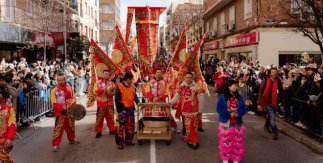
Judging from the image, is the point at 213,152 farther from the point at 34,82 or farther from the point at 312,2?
the point at 34,82

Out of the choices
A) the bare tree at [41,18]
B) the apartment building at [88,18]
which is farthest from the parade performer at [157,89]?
the apartment building at [88,18]

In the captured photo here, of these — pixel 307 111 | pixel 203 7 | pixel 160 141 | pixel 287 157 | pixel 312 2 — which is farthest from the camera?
pixel 203 7

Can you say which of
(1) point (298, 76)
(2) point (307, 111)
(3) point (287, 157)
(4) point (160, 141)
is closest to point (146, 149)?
(4) point (160, 141)

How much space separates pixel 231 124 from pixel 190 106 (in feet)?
5.01

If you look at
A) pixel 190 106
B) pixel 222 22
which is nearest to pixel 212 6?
pixel 222 22

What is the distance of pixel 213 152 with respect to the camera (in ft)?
24.7

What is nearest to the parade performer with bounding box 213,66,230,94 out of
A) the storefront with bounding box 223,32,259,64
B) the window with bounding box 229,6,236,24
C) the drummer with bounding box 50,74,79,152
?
the drummer with bounding box 50,74,79,152

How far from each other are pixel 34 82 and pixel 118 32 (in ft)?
12.5

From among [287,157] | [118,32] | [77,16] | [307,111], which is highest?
[77,16]

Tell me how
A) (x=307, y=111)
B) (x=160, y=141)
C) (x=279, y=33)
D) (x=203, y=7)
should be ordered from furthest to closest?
1. (x=203, y=7)
2. (x=279, y=33)
3. (x=307, y=111)
4. (x=160, y=141)

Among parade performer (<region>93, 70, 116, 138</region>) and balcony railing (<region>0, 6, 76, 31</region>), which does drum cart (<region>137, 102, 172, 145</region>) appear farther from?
balcony railing (<region>0, 6, 76, 31</region>)

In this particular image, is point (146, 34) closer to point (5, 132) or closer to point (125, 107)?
point (125, 107)

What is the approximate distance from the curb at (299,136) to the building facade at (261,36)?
8.12m

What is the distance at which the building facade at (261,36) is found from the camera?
21.2 metres
